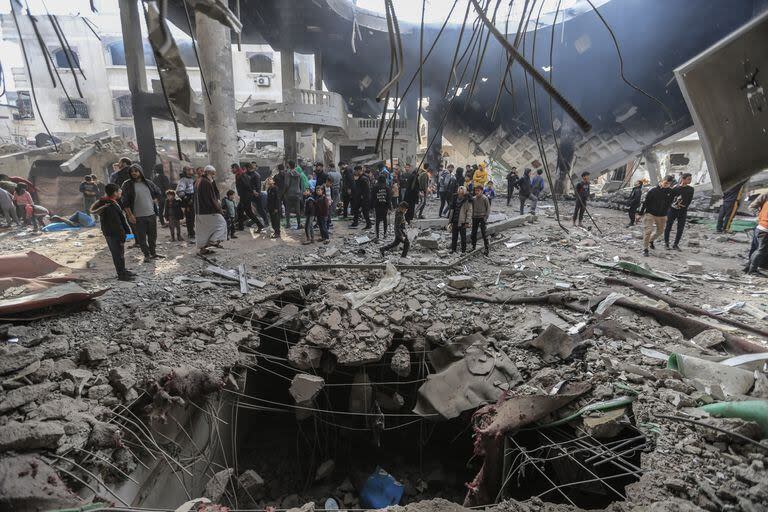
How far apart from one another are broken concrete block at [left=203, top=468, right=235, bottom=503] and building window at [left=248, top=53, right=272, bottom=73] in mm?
27292

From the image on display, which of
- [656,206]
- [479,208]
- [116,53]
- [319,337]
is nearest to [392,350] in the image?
[319,337]

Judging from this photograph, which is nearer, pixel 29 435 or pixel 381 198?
pixel 29 435

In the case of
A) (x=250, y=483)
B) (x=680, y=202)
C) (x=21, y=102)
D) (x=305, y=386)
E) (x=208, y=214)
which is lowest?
(x=250, y=483)

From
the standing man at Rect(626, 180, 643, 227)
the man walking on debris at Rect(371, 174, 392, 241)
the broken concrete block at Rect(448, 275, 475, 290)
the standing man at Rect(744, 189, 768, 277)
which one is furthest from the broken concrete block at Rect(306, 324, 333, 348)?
the standing man at Rect(626, 180, 643, 227)

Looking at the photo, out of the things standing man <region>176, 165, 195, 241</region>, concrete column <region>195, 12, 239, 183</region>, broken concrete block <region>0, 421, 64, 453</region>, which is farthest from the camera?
concrete column <region>195, 12, 239, 183</region>

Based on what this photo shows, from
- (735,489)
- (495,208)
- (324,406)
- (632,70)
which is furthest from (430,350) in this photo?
(632,70)

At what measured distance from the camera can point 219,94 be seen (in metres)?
8.74

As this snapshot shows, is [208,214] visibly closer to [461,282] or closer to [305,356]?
[305,356]

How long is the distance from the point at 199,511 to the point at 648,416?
3.34 m

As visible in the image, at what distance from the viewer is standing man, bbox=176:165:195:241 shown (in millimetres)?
7004

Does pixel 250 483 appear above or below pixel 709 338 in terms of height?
below

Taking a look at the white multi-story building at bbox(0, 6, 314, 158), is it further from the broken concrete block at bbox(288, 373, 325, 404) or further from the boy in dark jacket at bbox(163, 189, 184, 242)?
the broken concrete block at bbox(288, 373, 325, 404)

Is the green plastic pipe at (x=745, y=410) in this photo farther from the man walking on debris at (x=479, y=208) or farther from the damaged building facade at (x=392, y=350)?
the man walking on debris at (x=479, y=208)

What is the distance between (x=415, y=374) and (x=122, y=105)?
28814 mm
